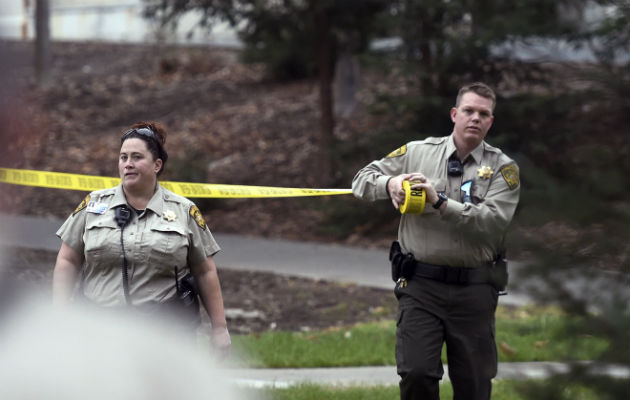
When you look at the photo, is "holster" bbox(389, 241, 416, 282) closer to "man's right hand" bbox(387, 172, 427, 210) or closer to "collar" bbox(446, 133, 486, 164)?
"man's right hand" bbox(387, 172, 427, 210)

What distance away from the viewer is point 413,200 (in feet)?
13.7

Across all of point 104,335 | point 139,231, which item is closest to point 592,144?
point 104,335

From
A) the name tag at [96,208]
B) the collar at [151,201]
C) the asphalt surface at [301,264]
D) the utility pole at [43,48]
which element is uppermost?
the collar at [151,201]

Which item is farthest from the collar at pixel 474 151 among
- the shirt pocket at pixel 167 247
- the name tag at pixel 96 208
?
the name tag at pixel 96 208

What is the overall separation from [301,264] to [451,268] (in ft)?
19.0

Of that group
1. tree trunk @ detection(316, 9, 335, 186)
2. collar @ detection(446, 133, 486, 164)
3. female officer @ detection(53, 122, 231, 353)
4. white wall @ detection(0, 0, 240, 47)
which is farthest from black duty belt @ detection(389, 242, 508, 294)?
white wall @ detection(0, 0, 240, 47)

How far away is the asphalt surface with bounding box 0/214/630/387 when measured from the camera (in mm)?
6129

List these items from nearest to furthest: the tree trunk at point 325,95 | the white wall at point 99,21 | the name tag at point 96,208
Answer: the name tag at point 96,208 → the tree trunk at point 325,95 → the white wall at point 99,21

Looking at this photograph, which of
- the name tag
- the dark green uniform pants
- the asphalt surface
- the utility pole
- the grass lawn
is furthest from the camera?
the utility pole

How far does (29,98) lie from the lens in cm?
169

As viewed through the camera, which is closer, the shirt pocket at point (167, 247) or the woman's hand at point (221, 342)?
the shirt pocket at point (167, 247)

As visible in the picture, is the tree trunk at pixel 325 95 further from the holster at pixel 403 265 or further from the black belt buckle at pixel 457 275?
the black belt buckle at pixel 457 275

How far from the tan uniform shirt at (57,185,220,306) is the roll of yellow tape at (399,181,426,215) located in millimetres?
1043

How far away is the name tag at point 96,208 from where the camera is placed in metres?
4.15
